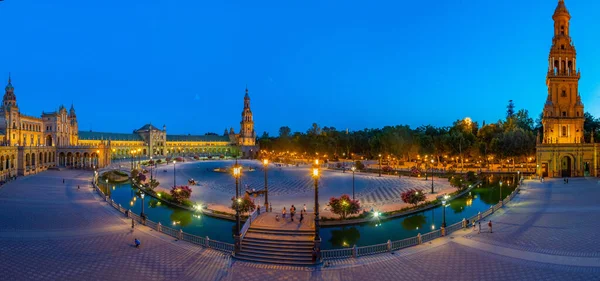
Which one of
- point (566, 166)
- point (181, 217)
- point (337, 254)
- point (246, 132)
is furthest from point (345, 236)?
point (246, 132)

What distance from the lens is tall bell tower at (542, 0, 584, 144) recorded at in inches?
2048

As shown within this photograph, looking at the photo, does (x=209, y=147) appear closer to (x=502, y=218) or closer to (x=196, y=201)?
(x=196, y=201)

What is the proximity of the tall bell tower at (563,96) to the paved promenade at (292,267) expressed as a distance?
100 feet

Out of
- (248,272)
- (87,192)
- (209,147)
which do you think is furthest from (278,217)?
(209,147)

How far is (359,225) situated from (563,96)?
44.8 metres

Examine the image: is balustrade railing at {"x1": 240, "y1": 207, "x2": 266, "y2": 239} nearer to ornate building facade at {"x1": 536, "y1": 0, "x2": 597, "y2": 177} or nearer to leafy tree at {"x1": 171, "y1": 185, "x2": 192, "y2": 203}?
leafy tree at {"x1": 171, "y1": 185, "x2": 192, "y2": 203}

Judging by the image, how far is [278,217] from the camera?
2403 centimetres

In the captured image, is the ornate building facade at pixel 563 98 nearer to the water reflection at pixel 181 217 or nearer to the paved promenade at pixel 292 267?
the paved promenade at pixel 292 267

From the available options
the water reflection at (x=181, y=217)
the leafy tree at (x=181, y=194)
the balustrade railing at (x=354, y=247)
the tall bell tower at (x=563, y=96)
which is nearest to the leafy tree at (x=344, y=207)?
the balustrade railing at (x=354, y=247)

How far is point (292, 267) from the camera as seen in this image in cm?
1694

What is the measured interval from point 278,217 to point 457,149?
5604 cm

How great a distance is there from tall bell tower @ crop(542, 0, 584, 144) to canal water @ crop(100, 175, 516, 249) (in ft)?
68.5

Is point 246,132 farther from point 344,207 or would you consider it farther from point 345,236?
point 345,236

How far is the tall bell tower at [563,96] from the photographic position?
5203cm
